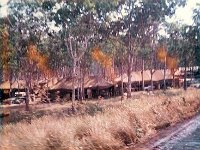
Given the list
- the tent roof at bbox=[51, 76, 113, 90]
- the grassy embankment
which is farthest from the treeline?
the grassy embankment

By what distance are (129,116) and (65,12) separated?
19211 millimetres

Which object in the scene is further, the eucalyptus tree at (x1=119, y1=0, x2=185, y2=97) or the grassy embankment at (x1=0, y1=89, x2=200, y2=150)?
the eucalyptus tree at (x1=119, y1=0, x2=185, y2=97)

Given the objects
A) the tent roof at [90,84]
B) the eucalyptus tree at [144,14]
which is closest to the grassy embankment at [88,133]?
the eucalyptus tree at [144,14]

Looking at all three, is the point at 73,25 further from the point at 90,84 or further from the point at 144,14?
the point at 90,84

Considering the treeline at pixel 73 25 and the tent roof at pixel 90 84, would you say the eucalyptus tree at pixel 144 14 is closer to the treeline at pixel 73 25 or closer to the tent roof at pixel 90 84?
the treeline at pixel 73 25

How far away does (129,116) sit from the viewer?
15203 mm

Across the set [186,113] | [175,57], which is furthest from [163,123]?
[175,57]

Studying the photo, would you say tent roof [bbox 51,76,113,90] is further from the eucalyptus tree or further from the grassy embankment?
the grassy embankment

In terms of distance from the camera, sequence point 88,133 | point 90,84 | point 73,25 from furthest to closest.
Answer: point 90,84 → point 73,25 → point 88,133

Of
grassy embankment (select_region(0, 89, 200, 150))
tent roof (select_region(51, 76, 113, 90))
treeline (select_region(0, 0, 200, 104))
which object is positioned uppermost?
treeline (select_region(0, 0, 200, 104))

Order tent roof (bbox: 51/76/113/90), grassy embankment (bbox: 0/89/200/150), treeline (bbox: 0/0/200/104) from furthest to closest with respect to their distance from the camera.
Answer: tent roof (bbox: 51/76/113/90) < treeline (bbox: 0/0/200/104) < grassy embankment (bbox: 0/89/200/150)

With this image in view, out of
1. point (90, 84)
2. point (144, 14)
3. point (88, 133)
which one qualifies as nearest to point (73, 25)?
point (144, 14)

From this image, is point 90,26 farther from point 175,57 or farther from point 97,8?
point 175,57

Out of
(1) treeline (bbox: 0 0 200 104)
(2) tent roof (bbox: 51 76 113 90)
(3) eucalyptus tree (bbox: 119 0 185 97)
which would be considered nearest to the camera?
(1) treeline (bbox: 0 0 200 104)
